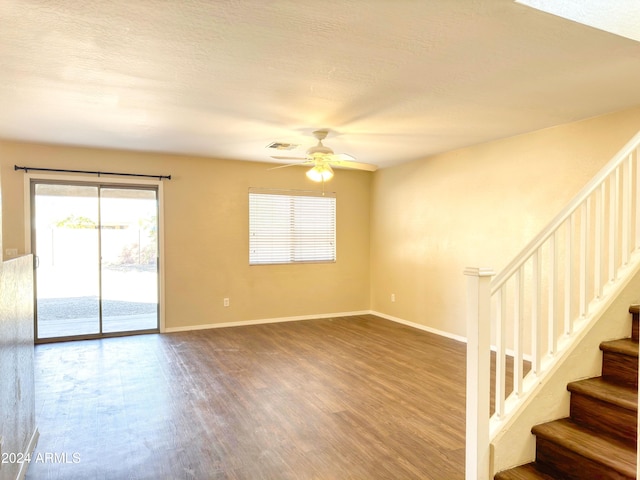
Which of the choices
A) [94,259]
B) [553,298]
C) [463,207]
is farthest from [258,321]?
[553,298]

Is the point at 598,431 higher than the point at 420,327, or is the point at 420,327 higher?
the point at 598,431

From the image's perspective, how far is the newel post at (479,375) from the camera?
195 centimetres

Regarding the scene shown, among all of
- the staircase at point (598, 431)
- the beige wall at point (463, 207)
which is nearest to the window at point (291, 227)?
the beige wall at point (463, 207)

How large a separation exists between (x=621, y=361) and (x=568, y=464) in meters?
0.64

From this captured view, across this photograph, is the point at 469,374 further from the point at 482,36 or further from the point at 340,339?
the point at 340,339

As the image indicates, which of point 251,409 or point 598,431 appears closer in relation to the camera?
point 598,431

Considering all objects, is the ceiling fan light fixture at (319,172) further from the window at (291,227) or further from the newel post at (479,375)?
Answer: the window at (291,227)

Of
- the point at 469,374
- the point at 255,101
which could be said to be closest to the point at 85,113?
the point at 255,101

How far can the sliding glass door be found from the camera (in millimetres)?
5117

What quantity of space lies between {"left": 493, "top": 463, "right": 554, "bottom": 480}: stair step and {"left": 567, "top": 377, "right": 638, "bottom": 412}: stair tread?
45cm

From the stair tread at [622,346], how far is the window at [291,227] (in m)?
4.81

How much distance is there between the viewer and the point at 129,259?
5.54m

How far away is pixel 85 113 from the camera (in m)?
3.67

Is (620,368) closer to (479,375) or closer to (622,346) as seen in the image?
(622,346)
